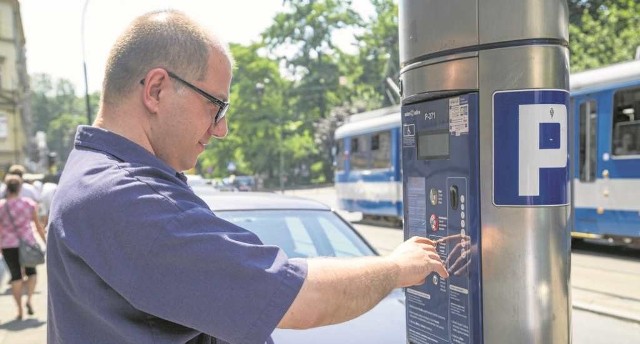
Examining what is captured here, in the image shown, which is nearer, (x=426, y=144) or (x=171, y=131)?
(x=171, y=131)

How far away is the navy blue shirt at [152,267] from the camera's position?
1137 millimetres

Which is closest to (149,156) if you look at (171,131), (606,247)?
(171,131)

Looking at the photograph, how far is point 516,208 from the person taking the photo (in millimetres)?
1729

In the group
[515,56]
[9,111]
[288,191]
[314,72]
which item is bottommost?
[288,191]

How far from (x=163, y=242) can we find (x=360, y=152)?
55.9 feet

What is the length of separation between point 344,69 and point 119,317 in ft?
170

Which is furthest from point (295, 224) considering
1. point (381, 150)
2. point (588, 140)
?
point (381, 150)

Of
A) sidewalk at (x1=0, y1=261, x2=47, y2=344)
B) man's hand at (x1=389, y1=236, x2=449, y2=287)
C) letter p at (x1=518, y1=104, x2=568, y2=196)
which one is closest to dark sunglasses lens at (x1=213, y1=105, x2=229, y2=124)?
man's hand at (x1=389, y1=236, x2=449, y2=287)

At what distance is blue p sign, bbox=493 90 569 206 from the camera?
67.4 inches

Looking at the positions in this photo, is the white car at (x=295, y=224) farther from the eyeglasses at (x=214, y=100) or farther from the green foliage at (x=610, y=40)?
the green foliage at (x=610, y=40)

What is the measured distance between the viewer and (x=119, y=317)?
3.88ft

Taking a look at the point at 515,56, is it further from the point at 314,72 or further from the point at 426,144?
the point at 314,72

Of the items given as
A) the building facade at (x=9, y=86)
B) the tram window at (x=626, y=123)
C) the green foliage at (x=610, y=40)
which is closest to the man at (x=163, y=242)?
the tram window at (x=626, y=123)

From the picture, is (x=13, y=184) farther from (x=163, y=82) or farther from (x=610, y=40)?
(x=610, y=40)
